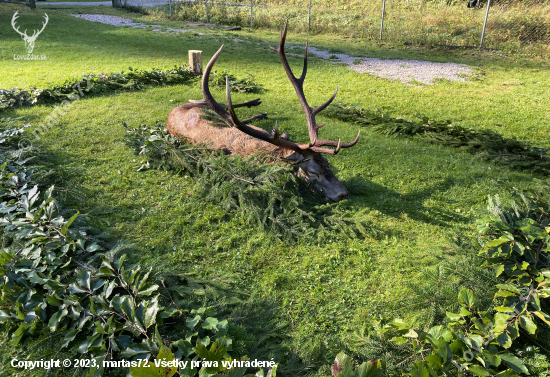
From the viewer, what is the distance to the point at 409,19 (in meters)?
18.9

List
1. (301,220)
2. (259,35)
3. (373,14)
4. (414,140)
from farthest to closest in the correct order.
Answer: (373,14) → (259,35) → (414,140) → (301,220)

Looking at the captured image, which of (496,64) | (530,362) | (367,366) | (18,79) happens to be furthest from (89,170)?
(496,64)

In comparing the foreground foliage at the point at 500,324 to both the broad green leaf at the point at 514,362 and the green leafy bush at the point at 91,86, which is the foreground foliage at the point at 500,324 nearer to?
the broad green leaf at the point at 514,362

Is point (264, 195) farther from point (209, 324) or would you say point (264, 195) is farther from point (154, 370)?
point (154, 370)

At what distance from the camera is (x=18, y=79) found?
385 inches

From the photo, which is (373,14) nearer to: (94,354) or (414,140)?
(414,140)

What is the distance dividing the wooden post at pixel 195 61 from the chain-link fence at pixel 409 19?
34.5 ft

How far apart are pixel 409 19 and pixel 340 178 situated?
56.4 ft

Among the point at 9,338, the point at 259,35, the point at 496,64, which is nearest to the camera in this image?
the point at 9,338

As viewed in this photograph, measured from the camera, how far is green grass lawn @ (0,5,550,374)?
3.52m

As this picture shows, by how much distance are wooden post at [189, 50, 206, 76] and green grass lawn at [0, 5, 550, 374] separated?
1.29m

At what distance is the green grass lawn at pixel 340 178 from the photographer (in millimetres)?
3523

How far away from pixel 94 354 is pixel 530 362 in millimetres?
3011

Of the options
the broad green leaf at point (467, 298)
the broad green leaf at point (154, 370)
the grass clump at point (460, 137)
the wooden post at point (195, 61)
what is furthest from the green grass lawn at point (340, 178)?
the wooden post at point (195, 61)
